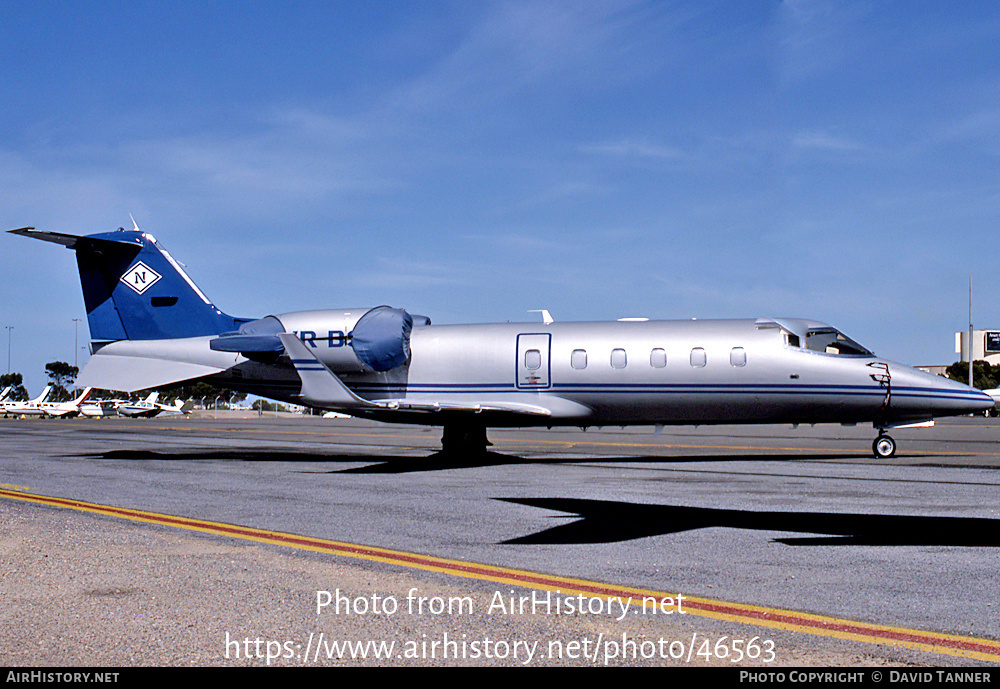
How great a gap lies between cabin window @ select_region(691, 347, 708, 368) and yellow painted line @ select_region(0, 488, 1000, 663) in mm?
12768

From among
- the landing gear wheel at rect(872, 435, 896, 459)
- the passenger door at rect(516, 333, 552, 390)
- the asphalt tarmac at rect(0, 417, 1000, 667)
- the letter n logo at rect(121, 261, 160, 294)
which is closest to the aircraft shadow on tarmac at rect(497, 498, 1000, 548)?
the asphalt tarmac at rect(0, 417, 1000, 667)

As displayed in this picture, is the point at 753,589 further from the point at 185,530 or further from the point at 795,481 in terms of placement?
the point at 795,481

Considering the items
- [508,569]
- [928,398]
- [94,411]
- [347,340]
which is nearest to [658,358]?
[928,398]

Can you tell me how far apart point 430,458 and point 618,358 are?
5.54 metres

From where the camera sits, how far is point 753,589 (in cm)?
663

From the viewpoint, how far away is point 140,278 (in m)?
24.0

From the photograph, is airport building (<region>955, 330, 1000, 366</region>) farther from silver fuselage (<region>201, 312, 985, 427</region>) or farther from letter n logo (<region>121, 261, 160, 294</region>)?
letter n logo (<region>121, 261, 160, 294</region>)

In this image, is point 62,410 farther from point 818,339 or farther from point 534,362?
point 818,339

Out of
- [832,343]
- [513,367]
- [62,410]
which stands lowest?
[62,410]

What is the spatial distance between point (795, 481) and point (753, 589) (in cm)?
908

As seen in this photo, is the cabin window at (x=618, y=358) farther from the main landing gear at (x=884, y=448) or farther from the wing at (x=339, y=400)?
the main landing gear at (x=884, y=448)

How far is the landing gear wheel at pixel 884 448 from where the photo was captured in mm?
20828

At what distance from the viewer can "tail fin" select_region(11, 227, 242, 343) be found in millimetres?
23797
